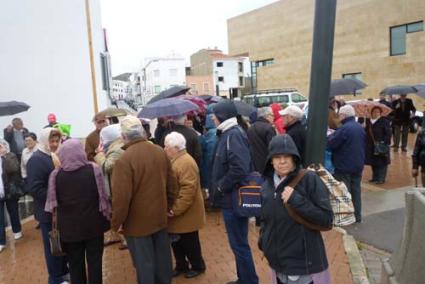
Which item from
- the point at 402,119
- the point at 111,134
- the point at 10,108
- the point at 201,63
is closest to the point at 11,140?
the point at 10,108

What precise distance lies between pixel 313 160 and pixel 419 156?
3.01 metres

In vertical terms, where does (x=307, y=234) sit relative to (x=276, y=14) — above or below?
below

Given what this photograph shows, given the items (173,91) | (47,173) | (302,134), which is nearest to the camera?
(47,173)

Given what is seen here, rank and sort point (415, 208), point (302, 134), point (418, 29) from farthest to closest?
point (418, 29) < point (302, 134) < point (415, 208)

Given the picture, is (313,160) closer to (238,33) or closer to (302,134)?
(302,134)

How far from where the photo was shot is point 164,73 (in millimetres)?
89000

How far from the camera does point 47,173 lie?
431 cm

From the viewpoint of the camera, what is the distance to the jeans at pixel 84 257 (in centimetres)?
403

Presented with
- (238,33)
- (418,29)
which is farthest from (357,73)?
(238,33)

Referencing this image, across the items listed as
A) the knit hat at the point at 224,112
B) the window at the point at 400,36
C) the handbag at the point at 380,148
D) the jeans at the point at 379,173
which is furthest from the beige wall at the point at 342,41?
the knit hat at the point at 224,112

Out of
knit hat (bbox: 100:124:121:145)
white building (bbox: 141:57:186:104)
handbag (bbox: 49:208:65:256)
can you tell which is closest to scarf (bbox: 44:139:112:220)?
handbag (bbox: 49:208:65:256)

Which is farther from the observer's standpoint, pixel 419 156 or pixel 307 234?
pixel 419 156

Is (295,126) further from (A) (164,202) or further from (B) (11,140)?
(B) (11,140)

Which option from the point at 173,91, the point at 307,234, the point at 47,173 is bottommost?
the point at 307,234
